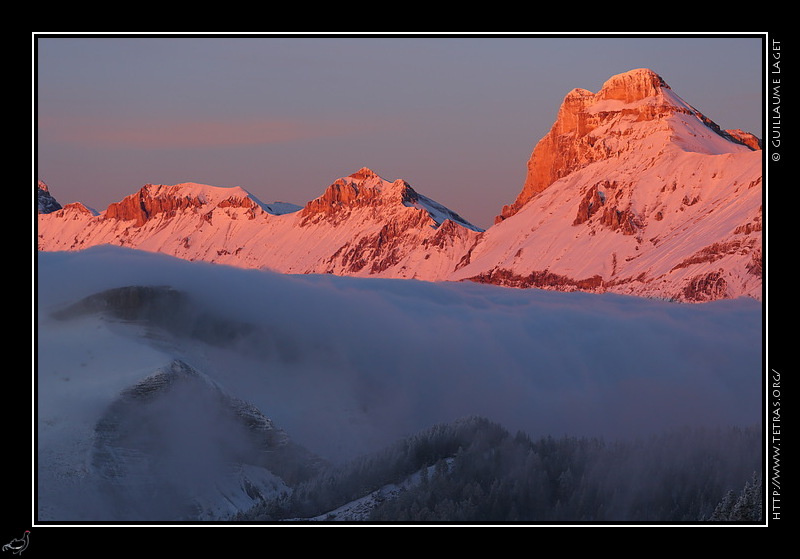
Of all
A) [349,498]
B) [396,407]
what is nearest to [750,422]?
[396,407]

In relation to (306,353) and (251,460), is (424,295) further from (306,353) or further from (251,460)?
(251,460)
